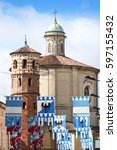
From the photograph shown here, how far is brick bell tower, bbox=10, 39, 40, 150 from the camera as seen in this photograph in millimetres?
53406

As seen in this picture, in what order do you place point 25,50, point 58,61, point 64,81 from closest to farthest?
1. point 25,50
2. point 64,81
3. point 58,61

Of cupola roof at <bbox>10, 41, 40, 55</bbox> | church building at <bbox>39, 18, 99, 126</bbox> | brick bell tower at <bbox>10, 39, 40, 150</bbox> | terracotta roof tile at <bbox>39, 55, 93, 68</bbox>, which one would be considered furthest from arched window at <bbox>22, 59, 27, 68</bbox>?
terracotta roof tile at <bbox>39, 55, 93, 68</bbox>

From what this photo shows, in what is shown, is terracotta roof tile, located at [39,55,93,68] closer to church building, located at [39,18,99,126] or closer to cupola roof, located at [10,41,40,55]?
church building, located at [39,18,99,126]

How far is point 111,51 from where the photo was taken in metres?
12.2

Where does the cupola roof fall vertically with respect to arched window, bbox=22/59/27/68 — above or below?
above

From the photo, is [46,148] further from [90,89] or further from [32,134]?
[90,89]

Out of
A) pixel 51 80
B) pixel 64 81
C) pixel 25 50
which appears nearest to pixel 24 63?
pixel 25 50

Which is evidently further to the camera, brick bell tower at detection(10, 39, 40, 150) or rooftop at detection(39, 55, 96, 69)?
rooftop at detection(39, 55, 96, 69)

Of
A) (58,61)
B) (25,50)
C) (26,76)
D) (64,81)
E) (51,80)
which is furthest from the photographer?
(58,61)

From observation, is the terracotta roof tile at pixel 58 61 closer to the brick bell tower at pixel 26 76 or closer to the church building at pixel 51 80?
the church building at pixel 51 80

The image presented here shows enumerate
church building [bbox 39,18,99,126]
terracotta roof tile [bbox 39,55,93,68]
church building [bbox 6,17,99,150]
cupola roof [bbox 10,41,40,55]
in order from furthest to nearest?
terracotta roof tile [bbox 39,55,93,68], church building [bbox 39,18,99,126], cupola roof [bbox 10,41,40,55], church building [bbox 6,17,99,150]

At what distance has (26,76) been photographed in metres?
54.0

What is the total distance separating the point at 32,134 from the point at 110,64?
3598 centimetres

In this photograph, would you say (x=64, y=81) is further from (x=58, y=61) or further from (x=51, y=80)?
(x=58, y=61)
